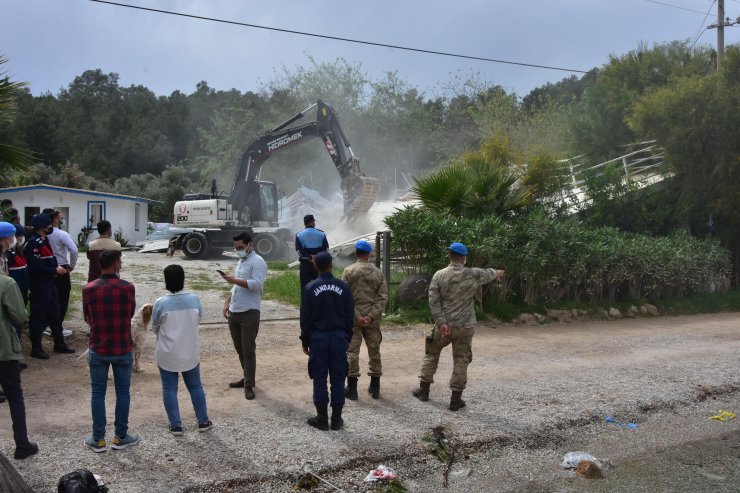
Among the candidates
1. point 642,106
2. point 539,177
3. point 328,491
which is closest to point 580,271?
point 539,177

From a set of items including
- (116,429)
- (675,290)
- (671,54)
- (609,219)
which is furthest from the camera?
(671,54)

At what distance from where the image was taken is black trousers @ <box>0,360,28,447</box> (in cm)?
544

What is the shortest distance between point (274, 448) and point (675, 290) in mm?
13251

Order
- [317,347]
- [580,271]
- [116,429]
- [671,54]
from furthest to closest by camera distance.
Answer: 1. [671,54]
2. [580,271]
3. [317,347]
4. [116,429]

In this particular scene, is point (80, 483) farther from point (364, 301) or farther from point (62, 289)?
point (62, 289)

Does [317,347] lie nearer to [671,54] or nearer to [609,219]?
[609,219]

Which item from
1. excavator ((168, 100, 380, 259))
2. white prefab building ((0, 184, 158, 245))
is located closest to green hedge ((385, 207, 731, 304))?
excavator ((168, 100, 380, 259))

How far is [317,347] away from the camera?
20.7ft

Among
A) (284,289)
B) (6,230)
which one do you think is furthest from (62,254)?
(284,289)

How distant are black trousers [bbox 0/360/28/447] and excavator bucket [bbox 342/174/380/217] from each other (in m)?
17.0

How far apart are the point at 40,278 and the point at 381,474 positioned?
5.46m

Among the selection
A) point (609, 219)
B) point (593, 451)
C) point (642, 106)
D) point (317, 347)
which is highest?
point (642, 106)

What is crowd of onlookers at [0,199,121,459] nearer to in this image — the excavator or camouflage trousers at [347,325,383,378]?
camouflage trousers at [347,325,383,378]

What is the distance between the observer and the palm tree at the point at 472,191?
14555 millimetres
